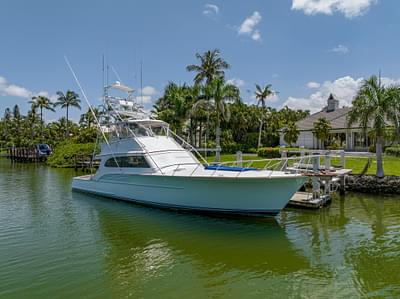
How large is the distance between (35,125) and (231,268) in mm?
76897

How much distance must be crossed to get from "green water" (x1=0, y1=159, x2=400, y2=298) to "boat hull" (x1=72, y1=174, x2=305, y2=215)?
51 cm

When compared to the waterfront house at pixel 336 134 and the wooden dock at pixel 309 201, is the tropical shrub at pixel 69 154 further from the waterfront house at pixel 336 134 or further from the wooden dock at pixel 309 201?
the wooden dock at pixel 309 201

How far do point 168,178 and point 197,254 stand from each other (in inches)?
184

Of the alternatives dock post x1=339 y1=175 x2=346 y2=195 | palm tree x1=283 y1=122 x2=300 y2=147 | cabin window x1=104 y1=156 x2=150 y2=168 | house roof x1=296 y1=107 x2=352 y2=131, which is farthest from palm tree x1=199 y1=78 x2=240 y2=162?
cabin window x1=104 y1=156 x2=150 y2=168

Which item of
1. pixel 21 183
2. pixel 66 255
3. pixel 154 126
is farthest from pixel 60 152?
pixel 66 255

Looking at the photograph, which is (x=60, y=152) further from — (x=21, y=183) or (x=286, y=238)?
(x=286, y=238)

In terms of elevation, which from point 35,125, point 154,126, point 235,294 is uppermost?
point 35,125

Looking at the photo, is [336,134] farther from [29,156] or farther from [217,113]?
[29,156]

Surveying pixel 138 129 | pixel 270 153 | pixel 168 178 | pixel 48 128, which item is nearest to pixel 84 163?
pixel 270 153

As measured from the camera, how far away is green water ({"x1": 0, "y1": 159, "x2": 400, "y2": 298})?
7.29 metres

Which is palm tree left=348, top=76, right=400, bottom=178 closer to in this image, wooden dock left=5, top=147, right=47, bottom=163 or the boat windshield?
the boat windshield

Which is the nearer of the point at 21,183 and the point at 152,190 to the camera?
the point at 152,190

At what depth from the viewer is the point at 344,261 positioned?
8.70m

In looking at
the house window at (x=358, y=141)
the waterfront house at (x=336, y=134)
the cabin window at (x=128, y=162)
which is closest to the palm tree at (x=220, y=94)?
the waterfront house at (x=336, y=134)
